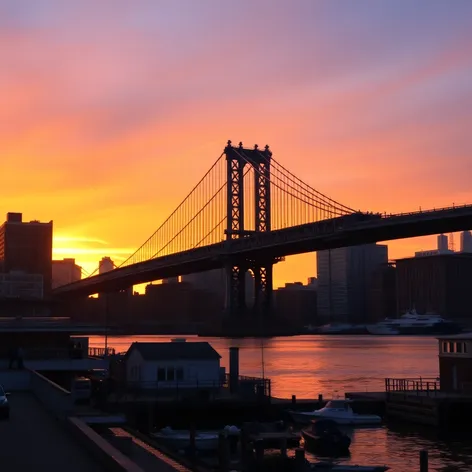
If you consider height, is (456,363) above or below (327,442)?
above

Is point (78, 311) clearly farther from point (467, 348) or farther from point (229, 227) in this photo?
point (467, 348)

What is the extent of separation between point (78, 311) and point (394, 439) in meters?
167

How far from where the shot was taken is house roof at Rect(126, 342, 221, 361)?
3600 cm

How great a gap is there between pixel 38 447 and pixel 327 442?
15.7m

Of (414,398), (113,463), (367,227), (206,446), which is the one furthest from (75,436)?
(367,227)

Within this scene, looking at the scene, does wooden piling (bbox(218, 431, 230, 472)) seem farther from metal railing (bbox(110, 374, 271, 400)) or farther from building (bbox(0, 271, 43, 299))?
building (bbox(0, 271, 43, 299))

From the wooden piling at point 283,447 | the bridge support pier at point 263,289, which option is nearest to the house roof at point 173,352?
the wooden piling at point 283,447

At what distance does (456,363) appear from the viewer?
37062 mm

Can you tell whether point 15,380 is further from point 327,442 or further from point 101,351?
point 101,351

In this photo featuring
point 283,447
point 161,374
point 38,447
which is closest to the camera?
point 38,447

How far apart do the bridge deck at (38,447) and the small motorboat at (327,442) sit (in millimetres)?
11408

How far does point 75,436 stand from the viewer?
15898mm

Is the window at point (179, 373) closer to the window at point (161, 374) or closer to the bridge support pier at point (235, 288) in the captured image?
the window at point (161, 374)

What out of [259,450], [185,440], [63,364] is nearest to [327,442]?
[185,440]
